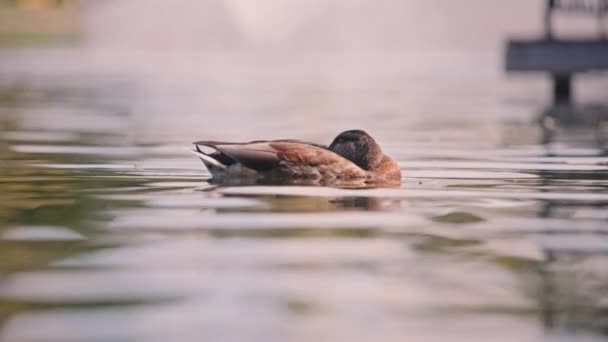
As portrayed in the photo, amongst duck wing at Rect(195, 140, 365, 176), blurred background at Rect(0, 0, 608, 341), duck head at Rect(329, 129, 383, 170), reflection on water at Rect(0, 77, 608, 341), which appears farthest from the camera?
duck head at Rect(329, 129, 383, 170)

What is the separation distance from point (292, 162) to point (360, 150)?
2.84ft

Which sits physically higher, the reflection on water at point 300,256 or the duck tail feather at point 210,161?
the duck tail feather at point 210,161

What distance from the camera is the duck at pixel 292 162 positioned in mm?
14742

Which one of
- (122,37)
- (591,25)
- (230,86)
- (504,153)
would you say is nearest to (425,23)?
(122,37)

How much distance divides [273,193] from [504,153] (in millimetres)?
6866

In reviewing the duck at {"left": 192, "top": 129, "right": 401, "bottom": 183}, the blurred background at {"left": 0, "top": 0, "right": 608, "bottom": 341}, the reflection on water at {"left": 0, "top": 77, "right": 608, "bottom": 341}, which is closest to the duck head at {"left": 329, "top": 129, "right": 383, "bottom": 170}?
the duck at {"left": 192, "top": 129, "right": 401, "bottom": 183}

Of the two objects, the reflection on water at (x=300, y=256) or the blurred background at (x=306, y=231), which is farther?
the blurred background at (x=306, y=231)

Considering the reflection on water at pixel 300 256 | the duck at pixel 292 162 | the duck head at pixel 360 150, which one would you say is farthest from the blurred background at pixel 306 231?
the duck head at pixel 360 150

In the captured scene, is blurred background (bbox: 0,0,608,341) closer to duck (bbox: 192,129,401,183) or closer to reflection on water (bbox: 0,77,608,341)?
reflection on water (bbox: 0,77,608,341)

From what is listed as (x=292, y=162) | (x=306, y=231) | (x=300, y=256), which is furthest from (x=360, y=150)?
(x=300, y=256)

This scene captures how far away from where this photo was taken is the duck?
48.4 ft

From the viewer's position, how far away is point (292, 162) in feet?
48.8

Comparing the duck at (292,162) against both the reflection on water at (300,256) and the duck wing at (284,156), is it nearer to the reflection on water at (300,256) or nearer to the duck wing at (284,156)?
the duck wing at (284,156)

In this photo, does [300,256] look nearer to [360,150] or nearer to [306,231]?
[306,231]
